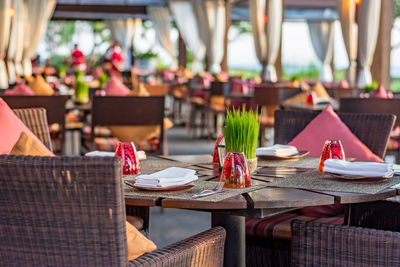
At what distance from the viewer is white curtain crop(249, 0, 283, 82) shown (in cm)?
1044

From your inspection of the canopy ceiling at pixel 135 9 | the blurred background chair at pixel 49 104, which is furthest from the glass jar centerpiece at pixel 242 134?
the canopy ceiling at pixel 135 9

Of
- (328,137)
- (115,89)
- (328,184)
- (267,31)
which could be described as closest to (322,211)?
(328,137)

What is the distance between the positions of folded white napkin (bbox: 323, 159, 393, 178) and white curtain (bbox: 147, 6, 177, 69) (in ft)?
57.5

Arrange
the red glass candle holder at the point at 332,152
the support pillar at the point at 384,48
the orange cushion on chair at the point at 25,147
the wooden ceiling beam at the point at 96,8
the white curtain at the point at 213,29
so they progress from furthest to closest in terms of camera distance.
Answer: the wooden ceiling beam at the point at 96,8, the white curtain at the point at 213,29, the support pillar at the point at 384,48, the red glass candle holder at the point at 332,152, the orange cushion on chair at the point at 25,147

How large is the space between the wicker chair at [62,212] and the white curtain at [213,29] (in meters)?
12.4

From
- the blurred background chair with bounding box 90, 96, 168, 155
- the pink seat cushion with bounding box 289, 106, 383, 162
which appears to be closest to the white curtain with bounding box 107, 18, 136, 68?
the blurred background chair with bounding box 90, 96, 168, 155

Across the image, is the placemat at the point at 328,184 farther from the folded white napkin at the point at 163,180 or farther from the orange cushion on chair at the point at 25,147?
the orange cushion on chair at the point at 25,147

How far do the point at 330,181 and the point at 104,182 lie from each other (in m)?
0.88

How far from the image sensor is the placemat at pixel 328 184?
1.86 meters

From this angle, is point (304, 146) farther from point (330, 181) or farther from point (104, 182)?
point (104, 182)

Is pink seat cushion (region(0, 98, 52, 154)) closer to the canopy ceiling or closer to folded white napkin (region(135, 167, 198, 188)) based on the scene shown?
folded white napkin (region(135, 167, 198, 188))

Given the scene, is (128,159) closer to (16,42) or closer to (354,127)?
(354,127)

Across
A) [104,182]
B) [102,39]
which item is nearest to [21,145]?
[104,182]

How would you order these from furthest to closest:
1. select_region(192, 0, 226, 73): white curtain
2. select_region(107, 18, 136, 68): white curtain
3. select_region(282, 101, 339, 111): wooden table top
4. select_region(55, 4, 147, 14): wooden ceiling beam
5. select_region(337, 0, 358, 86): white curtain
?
select_region(107, 18, 136, 68): white curtain, select_region(55, 4, 147, 14): wooden ceiling beam, select_region(192, 0, 226, 73): white curtain, select_region(337, 0, 358, 86): white curtain, select_region(282, 101, 339, 111): wooden table top
